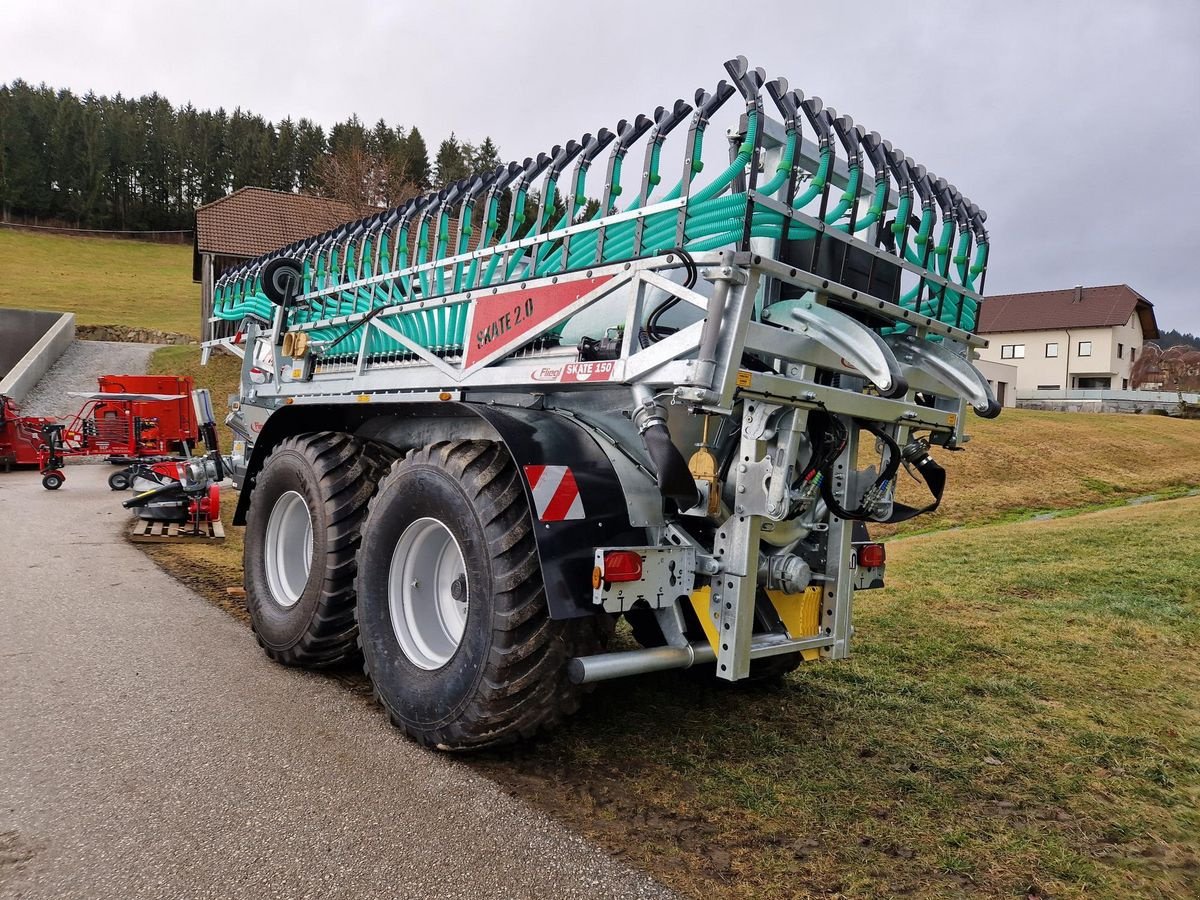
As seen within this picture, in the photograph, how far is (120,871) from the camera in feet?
8.25

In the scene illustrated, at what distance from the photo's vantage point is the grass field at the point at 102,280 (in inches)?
1491

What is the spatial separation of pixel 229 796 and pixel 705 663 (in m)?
2.14

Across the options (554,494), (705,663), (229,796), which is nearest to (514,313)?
(554,494)

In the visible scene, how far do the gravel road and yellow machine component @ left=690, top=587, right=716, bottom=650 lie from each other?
22.2m

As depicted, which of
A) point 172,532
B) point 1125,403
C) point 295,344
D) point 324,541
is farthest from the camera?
point 1125,403

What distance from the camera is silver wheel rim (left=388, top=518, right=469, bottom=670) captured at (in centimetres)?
373

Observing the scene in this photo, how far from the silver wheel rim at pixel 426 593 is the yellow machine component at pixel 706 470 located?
120 centimetres

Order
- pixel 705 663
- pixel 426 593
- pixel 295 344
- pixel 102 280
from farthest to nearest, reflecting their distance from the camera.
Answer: pixel 102 280 → pixel 295 344 → pixel 705 663 → pixel 426 593

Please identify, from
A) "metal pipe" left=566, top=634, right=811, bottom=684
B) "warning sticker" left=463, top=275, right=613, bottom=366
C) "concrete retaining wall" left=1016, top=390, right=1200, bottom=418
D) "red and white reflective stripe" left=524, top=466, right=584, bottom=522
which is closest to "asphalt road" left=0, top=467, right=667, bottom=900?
"metal pipe" left=566, top=634, right=811, bottom=684

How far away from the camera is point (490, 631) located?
10.2ft

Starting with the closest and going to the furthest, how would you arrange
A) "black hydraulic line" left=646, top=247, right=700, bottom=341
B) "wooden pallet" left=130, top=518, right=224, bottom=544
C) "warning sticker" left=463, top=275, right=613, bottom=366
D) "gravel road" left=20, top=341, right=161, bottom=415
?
"black hydraulic line" left=646, top=247, right=700, bottom=341 < "warning sticker" left=463, top=275, right=613, bottom=366 < "wooden pallet" left=130, top=518, right=224, bottom=544 < "gravel road" left=20, top=341, right=161, bottom=415

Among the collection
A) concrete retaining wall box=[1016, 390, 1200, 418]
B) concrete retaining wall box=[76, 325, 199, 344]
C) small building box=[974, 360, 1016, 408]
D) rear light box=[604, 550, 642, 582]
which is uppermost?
concrete retaining wall box=[76, 325, 199, 344]

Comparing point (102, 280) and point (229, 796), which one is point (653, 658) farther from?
point (102, 280)

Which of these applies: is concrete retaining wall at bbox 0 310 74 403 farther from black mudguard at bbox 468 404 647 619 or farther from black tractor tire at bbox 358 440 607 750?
black mudguard at bbox 468 404 647 619
